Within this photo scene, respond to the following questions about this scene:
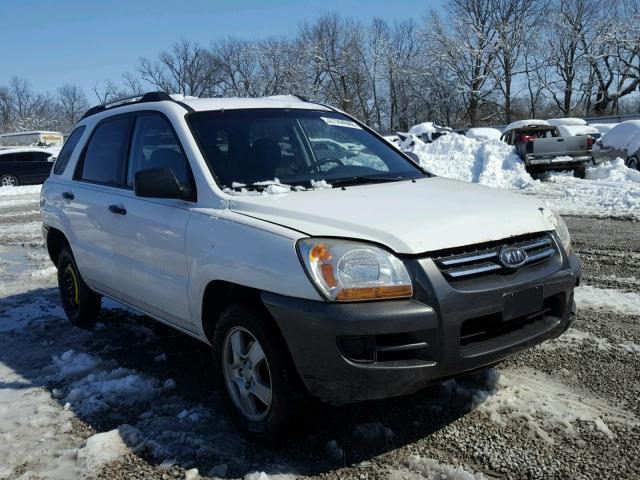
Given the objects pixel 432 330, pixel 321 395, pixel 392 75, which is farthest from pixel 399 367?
pixel 392 75

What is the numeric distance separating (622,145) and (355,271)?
1638cm

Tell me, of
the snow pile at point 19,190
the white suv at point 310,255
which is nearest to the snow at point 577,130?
the snow pile at point 19,190

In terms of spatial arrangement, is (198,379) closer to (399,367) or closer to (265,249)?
(265,249)

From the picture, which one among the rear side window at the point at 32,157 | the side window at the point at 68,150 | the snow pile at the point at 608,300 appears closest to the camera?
the snow pile at the point at 608,300

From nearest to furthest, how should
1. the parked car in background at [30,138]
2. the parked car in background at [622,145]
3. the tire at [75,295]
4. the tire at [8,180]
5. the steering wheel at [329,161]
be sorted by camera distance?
the steering wheel at [329,161] < the tire at [75,295] < the parked car in background at [622,145] < the tire at [8,180] < the parked car in background at [30,138]

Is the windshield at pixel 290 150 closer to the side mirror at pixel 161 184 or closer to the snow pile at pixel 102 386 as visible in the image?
the side mirror at pixel 161 184

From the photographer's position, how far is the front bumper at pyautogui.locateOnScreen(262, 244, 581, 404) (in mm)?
2604

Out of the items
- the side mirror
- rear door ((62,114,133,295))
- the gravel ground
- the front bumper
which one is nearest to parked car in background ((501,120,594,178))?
the gravel ground

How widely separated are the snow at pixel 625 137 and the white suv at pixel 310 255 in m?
14.1

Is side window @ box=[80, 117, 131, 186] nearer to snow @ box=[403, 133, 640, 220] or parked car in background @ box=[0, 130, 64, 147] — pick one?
snow @ box=[403, 133, 640, 220]

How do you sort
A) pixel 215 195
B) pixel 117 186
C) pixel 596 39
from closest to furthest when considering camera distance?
1. pixel 215 195
2. pixel 117 186
3. pixel 596 39

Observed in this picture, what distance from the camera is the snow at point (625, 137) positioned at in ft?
52.9

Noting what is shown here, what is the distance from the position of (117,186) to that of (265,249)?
6.62ft

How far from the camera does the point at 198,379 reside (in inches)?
158
